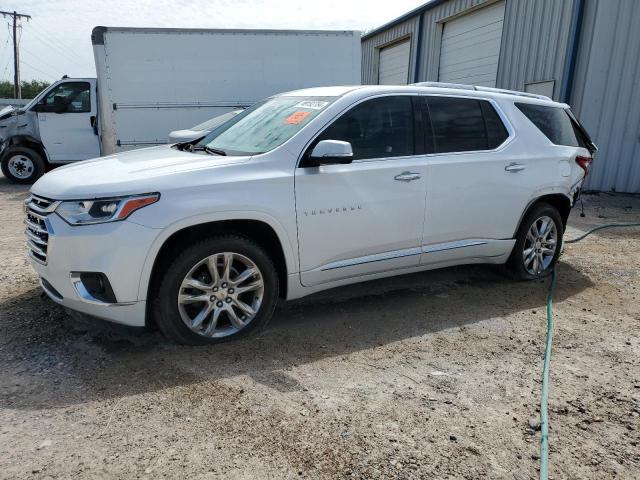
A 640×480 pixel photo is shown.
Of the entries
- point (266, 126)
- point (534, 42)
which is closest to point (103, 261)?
point (266, 126)

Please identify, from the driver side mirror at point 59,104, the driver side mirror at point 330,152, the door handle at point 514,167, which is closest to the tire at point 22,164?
the driver side mirror at point 59,104

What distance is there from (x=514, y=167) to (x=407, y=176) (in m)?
1.20

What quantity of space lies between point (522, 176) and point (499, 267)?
3.25 ft

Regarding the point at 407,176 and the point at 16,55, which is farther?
the point at 16,55

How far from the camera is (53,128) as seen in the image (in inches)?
425

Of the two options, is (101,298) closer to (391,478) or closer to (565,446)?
(391,478)

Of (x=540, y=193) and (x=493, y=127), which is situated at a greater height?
(x=493, y=127)

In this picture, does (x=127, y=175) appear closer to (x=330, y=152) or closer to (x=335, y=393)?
(x=330, y=152)

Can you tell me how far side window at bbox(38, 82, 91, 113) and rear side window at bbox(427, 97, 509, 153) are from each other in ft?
30.3


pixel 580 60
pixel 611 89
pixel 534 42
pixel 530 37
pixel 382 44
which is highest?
pixel 382 44

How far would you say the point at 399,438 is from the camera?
242cm

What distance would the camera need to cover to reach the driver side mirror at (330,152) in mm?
3252

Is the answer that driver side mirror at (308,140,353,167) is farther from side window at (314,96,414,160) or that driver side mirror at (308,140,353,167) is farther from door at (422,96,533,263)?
door at (422,96,533,263)

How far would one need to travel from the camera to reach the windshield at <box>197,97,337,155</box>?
3548mm
